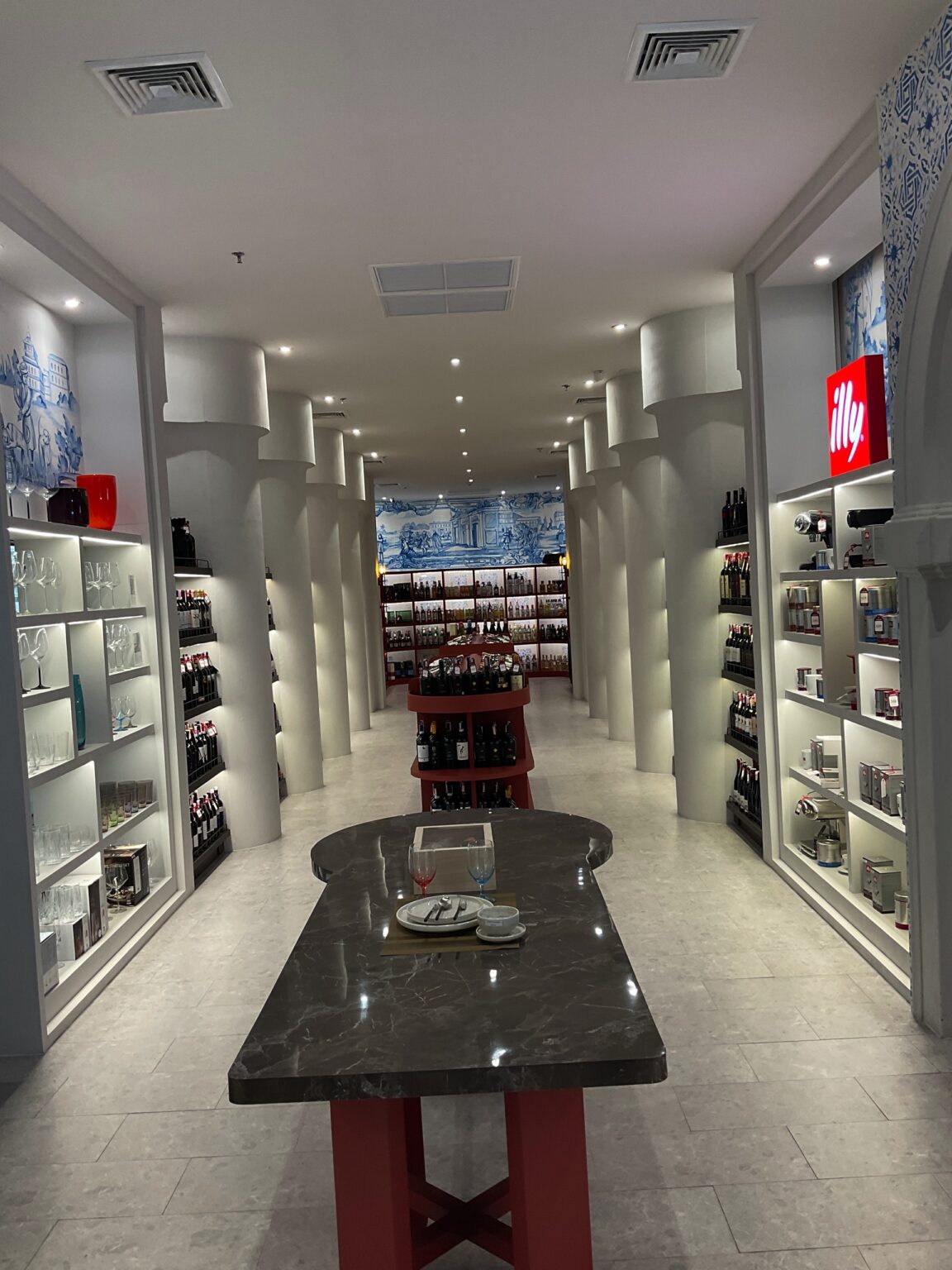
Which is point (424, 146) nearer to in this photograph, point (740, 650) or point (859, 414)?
point (859, 414)

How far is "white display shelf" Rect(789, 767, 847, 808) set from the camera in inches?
197

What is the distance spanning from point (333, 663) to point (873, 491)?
7131 mm

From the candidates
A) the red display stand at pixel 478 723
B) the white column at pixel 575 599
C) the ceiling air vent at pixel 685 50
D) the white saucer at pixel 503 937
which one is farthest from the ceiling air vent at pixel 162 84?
the white column at pixel 575 599

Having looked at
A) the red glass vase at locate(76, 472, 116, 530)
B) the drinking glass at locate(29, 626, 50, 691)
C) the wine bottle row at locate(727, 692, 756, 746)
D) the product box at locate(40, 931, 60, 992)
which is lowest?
the product box at locate(40, 931, 60, 992)

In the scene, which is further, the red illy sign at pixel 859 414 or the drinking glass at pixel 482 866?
the red illy sign at pixel 859 414

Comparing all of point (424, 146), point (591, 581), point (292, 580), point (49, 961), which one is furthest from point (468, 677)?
point (591, 581)

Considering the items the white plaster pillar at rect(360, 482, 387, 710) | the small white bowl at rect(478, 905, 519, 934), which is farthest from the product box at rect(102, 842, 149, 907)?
the white plaster pillar at rect(360, 482, 387, 710)

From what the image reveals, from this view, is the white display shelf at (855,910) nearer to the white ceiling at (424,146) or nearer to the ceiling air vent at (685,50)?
the white ceiling at (424,146)

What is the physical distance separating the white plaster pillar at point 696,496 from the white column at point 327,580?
15.2 ft

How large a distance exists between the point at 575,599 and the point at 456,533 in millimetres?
6412

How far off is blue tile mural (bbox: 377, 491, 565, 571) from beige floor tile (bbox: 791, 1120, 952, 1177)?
1806 cm

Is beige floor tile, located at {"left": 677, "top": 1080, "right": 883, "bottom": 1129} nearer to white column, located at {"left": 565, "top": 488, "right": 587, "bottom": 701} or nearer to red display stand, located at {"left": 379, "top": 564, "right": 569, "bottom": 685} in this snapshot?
white column, located at {"left": 565, "top": 488, "right": 587, "bottom": 701}

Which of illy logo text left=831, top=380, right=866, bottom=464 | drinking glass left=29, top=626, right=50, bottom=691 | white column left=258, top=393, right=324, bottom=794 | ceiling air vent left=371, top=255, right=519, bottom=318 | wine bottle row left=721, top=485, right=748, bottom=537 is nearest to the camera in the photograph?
drinking glass left=29, top=626, right=50, bottom=691

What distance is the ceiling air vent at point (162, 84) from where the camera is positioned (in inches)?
132
